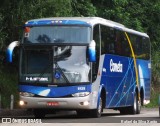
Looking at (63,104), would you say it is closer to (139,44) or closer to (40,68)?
(40,68)

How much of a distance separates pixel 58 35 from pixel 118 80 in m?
4.85

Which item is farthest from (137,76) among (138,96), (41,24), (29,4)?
(41,24)

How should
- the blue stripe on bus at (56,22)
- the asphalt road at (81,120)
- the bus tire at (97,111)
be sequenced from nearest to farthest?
the asphalt road at (81,120)
the blue stripe on bus at (56,22)
the bus tire at (97,111)

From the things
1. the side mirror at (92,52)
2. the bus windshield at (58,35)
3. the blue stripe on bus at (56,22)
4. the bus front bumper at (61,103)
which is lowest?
the bus front bumper at (61,103)

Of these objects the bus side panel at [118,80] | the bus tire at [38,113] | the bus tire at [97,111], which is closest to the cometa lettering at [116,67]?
the bus side panel at [118,80]

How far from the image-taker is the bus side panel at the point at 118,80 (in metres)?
23.2

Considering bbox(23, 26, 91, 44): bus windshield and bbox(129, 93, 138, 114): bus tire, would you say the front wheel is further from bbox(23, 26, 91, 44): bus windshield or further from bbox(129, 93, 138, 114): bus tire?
bbox(23, 26, 91, 44): bus windshield

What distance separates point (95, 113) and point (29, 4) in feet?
23.3

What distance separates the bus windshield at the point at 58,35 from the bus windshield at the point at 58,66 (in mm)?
304

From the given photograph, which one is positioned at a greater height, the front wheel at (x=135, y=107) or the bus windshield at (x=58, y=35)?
the bus windshield at (x=58, y=35)

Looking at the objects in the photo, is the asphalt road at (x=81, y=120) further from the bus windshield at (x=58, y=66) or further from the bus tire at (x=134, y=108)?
the bus tire at (x=134, y=108)

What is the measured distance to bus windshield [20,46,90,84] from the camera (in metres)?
20.6

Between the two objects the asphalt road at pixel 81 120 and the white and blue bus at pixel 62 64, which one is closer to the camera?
the asphalt road at pixel 81 120

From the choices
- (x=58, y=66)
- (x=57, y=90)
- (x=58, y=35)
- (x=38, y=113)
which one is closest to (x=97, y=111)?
(x=57, y=90)
